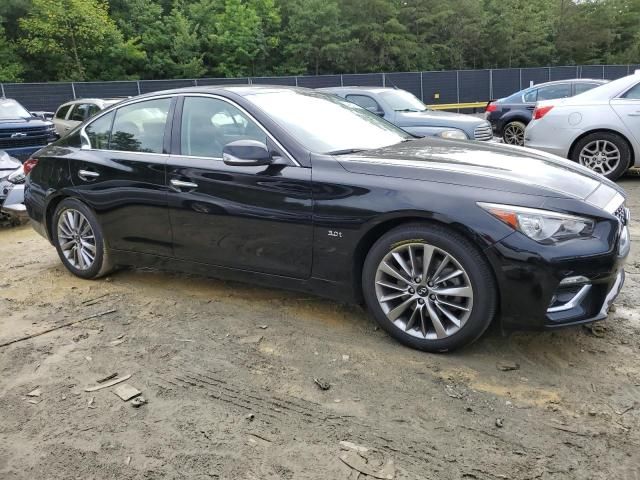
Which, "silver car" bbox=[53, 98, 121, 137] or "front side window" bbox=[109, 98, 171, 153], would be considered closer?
"front side window" bbox=[109, 98, 171, 153]

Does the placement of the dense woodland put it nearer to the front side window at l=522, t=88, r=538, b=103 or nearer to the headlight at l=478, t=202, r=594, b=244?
the front side window at l=522, t=88, r=538, b=103

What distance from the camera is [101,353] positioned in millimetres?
3570

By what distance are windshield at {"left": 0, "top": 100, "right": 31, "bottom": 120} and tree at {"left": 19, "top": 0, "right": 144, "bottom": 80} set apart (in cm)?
2031


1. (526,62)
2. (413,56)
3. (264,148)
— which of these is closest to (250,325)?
(264,148)

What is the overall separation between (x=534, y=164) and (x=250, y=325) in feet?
6.94

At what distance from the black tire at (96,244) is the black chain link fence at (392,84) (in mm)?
18168

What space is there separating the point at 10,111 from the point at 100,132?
23.9 ft

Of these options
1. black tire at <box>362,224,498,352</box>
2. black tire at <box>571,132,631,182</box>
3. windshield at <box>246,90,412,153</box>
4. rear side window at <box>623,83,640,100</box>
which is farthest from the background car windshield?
black tire at <box>362,224,498,352</box>

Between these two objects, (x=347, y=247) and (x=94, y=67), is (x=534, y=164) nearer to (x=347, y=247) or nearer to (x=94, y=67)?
(x=347, y=247)

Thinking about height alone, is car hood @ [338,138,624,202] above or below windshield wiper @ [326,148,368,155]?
below

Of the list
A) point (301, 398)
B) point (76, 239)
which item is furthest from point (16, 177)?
point (301, 398)

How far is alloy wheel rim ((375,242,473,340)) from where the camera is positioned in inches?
123

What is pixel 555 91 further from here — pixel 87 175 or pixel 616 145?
pixel 87 175

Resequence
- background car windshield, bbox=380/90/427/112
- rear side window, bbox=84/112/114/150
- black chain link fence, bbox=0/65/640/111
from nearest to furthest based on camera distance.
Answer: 1. rear side window, bbox=84/112/114/150
2. background car windshield, bbox=380/90/427/112
3. black chain link fence, bbox=0/65/640/111
